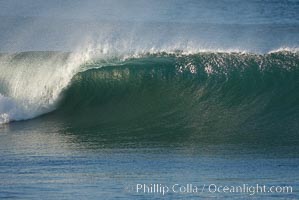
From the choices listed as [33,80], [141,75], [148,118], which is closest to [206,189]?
[148,118]

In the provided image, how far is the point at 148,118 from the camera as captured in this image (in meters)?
18.7

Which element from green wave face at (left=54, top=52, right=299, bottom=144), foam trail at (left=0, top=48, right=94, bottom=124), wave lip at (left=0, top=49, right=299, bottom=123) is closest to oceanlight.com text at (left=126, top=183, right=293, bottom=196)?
green wave face at (left=54, top=52, right=299, bottom=144)

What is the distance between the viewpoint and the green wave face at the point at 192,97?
58.1 feet

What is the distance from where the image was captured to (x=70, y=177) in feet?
44.0

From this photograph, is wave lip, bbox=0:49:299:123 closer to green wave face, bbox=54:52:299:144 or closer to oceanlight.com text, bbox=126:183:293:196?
green wave face, bbox=54:52:299:144

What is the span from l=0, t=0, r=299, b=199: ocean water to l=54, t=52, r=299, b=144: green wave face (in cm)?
3

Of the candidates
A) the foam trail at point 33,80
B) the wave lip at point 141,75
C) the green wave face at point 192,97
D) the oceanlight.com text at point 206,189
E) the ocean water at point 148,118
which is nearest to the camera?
the oceanlight.com text at point 206,189

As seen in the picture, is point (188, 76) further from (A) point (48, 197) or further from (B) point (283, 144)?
(A) point (48, 197)

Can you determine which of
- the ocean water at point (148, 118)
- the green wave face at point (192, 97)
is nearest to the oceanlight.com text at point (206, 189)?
the ocean water at point (148, 118)

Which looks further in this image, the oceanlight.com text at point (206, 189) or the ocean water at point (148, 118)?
the ocean water at point (148, 118)

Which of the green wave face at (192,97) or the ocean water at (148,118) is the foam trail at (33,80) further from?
the green wave face at (192,97)

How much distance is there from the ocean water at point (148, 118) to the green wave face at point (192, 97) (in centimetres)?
3

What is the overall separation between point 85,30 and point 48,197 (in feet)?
62.1

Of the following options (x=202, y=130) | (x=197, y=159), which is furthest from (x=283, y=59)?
(x=197, y=159)
